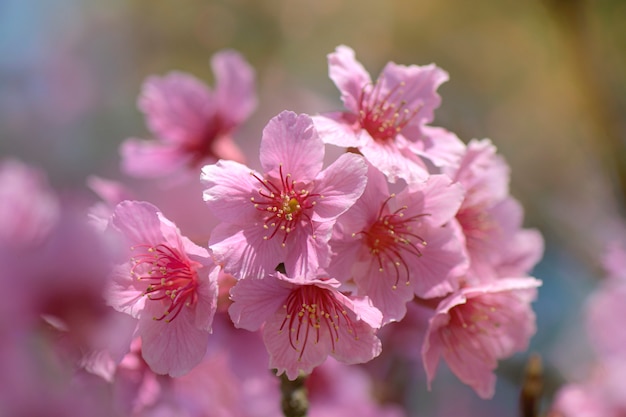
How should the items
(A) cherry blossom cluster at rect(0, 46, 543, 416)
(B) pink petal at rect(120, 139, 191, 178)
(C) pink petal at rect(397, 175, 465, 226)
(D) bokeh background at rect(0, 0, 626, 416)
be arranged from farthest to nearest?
(D) bokeh background at rect(0, 0, 626, 416) → (B) pink petal at rect(120, 139, 191, 178) → (C) pink petal at rect(397, 175, 465, 226) → (A) cherry blossom cluster at rect(0, 46, 543, 416)

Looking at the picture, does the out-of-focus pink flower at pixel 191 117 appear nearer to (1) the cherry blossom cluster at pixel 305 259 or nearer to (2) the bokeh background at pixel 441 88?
(1) the cherry blossom cluster at pixel 305 259

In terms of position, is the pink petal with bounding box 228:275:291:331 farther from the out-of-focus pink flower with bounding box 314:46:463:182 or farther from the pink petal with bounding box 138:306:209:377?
the out-of-focus pink flower with bounding box 314:46:463:182

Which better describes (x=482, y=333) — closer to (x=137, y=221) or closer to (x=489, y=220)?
(x=489, y=220)

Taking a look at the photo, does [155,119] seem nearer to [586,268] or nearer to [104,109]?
[586,268]

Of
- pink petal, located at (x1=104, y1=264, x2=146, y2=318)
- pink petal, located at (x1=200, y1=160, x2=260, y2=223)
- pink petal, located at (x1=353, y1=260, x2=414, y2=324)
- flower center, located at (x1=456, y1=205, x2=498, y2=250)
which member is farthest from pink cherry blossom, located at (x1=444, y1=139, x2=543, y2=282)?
pink petal, located at (x1=104, y1=264, x2=146, y2=318)

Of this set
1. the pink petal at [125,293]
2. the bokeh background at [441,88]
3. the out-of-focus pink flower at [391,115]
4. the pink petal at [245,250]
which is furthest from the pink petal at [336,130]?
the bokeh background at [441,88]

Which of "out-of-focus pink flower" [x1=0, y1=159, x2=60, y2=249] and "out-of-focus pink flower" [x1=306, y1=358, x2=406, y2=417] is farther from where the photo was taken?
"out-of-focus pink flower" [x1=306, y1=358, x2=406, y2=417]
